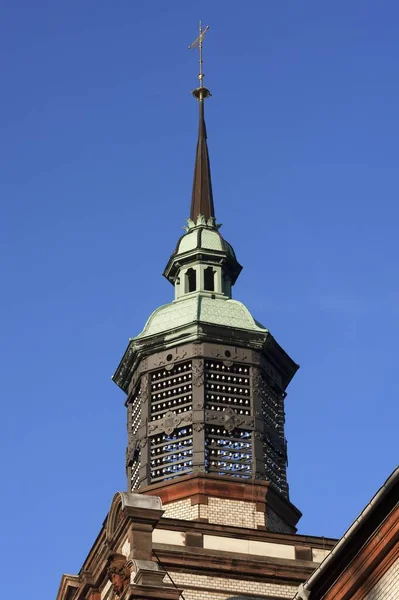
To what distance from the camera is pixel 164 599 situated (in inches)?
1655

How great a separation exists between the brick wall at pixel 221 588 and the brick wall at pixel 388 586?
39.6 ft

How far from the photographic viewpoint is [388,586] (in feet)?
107

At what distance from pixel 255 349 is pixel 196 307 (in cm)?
251

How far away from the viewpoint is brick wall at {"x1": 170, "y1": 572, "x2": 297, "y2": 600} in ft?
147

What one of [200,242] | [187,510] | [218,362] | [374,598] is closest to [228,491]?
[187,510]

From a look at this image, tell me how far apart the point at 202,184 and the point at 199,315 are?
8.90 m

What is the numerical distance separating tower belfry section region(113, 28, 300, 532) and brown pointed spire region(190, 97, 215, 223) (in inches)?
131

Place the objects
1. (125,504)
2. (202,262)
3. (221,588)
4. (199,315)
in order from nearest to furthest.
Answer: (125,504)
(221,588)
(199,315)
(202,262)

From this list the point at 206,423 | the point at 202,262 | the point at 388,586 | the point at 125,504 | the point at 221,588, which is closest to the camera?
the point at 388,586

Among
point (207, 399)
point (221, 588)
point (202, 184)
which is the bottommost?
point (221, 588)

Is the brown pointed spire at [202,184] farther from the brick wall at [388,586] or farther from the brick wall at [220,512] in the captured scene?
the brick wall at [388,586]

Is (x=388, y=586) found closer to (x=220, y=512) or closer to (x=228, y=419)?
(x=220, y=512)

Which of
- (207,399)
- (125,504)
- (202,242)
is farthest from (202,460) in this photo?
(202,242)

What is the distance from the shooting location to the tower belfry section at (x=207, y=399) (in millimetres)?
49969
